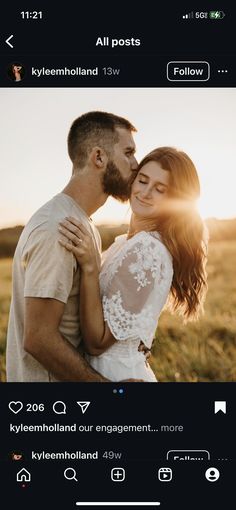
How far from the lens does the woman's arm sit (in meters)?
3.07

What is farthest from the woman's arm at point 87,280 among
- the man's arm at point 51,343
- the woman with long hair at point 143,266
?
the man's arm at point 51,343

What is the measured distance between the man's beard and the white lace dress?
317 millimetres

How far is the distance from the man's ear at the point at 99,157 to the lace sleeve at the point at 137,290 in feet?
1.41

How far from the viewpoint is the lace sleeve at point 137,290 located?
316cm

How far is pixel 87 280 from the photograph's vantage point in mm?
3092
